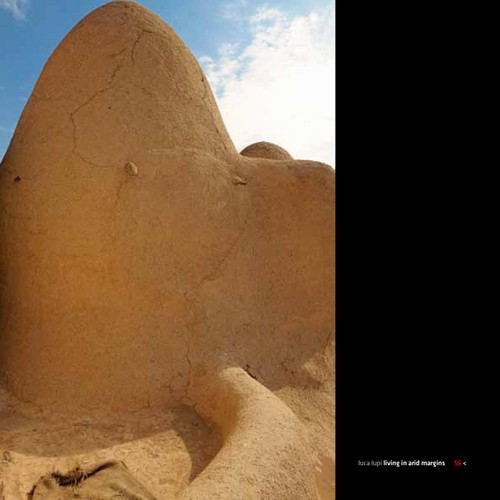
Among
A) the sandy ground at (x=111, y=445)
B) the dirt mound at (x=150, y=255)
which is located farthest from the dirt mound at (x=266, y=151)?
the sandy ground at (x=111, y=445)

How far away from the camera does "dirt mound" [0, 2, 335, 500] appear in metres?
2.77

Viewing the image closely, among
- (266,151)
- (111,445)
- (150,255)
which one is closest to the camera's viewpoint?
(111,445)

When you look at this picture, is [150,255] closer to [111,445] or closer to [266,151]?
[111,445]

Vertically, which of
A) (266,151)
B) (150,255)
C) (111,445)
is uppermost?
(266,151)

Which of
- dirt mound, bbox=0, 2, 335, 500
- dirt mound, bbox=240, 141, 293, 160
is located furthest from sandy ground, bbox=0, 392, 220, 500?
dirt mound, bbox=240, 141, 293, 160

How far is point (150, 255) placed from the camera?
9.62 feet

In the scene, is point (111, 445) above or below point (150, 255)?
below

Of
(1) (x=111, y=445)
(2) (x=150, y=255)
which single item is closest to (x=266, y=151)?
(2) (x=150, y=255)

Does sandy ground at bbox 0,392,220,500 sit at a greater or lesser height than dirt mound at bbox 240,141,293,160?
lesser

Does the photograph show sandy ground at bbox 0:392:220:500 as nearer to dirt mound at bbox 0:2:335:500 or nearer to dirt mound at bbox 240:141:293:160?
dirt mound at bbox 0:2:335:500
